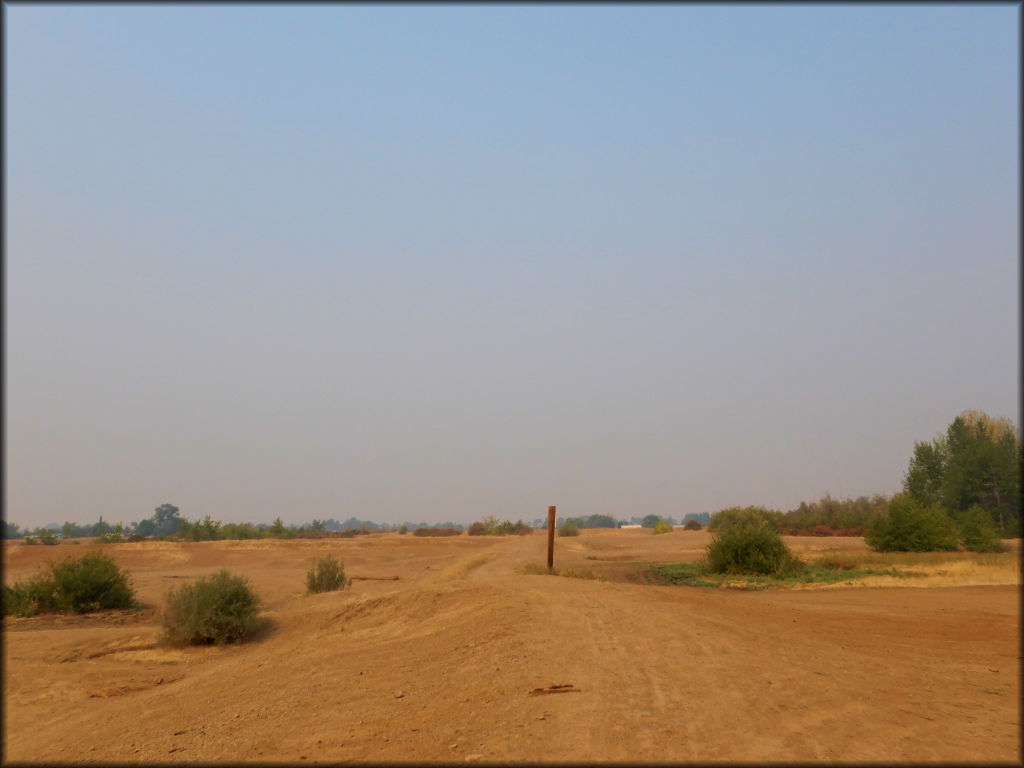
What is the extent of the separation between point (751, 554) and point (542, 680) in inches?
770

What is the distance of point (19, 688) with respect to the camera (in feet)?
43.1

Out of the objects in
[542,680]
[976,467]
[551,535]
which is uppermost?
[976,467]

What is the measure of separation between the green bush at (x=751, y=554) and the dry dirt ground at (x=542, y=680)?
4.75m

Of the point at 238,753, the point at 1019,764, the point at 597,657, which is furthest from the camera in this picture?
the point at 597,657

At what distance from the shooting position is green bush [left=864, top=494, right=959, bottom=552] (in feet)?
92.0

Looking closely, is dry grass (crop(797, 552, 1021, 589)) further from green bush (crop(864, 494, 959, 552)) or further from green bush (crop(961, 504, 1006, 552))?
green bush (crop(864, 494, 959, 552))

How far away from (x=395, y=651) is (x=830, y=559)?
69.9 ft

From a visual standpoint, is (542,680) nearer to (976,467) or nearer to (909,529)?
(976,467)

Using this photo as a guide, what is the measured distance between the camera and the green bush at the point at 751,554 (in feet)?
85.3

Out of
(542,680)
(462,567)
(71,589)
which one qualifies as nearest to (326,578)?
(462,567)

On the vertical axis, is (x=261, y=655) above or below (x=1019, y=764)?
below

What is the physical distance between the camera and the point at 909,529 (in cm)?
2978

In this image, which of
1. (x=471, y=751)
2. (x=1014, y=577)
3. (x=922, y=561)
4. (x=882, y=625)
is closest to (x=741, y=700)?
(x=471, y=751)

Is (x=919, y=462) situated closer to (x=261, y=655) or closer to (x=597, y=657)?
(x=597, y=657)
